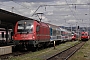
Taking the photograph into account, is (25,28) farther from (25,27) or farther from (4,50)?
(4,50)

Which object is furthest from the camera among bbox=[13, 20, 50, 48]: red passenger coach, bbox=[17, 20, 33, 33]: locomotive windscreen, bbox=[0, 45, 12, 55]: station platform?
bbox=[17, 20, 33, 33]: locomotive windscreen

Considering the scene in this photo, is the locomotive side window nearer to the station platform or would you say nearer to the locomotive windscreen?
the locomotive windscreen

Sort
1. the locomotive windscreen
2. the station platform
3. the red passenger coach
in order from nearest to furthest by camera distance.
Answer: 1. the station platform
2. the red passenger coach
3. the locomotive windscreen

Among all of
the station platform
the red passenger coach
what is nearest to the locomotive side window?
the red passenger coach

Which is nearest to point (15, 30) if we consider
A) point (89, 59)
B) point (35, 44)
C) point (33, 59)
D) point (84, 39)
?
point (35, 44)

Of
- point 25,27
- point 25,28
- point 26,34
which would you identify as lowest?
point 26,34

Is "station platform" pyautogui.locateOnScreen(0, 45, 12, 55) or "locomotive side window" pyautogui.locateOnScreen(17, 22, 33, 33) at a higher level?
"locomotive side window" pyautogui.locateOnScreen(17, 22, 33, 33)

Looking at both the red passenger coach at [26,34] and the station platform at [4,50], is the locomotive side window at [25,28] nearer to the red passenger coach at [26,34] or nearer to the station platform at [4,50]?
the red passenger coach at [26,34]

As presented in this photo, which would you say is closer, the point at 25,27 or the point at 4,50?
the point at 4,50

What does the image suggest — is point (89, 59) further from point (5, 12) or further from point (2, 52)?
point (5, 12)

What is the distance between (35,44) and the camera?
24859 millimetres

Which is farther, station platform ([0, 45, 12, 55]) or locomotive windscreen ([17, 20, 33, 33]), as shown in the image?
locomotive windscreen ([17, 20, 33, 33])

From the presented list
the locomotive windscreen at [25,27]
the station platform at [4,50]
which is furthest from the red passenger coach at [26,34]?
the station platform at [4,50]

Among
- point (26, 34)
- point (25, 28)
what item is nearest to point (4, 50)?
point (26, 34)
